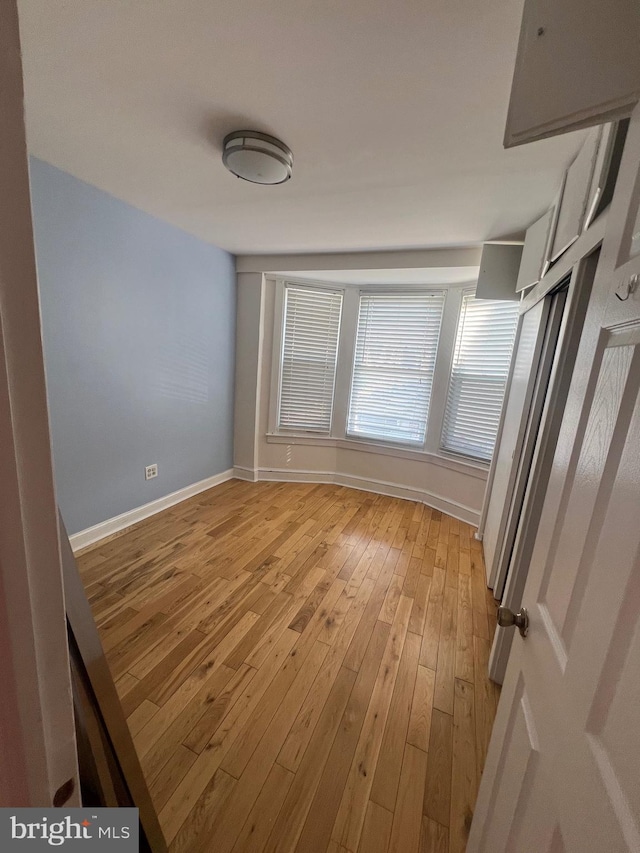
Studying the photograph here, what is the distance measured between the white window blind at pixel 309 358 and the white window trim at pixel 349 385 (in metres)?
0.06

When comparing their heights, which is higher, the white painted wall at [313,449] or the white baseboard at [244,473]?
the white painted wall at [313,449]

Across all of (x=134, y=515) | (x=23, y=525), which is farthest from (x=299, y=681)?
(x=134, y=515)

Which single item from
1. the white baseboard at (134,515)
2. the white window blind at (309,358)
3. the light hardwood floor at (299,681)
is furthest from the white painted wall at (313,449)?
the light hardwood floor at (299,681)

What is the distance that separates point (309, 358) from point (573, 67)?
3.20m

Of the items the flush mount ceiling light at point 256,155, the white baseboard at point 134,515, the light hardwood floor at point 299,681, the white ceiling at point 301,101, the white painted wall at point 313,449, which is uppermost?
the white ceiling at point 301,101

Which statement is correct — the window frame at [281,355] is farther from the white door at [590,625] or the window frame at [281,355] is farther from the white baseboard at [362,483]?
the white door at [590,625]

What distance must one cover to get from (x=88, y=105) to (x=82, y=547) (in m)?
2.54

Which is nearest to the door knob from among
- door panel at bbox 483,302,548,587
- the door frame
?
the door frame

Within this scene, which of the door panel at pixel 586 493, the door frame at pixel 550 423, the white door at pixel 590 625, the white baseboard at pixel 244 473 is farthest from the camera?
the white baseboard at pixel 244 473

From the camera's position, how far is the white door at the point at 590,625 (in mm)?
439

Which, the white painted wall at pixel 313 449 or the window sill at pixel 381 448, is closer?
the white painted wall at pixel 313 449

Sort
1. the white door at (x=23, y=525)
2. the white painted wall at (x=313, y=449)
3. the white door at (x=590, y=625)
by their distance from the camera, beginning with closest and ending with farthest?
the white door at (x=23, y=525) → the white door at (x=590, y=625) → the white painted wall at (x=313, y=449)

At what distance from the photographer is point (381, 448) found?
3.83 meters

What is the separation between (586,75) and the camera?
2.16 ft
